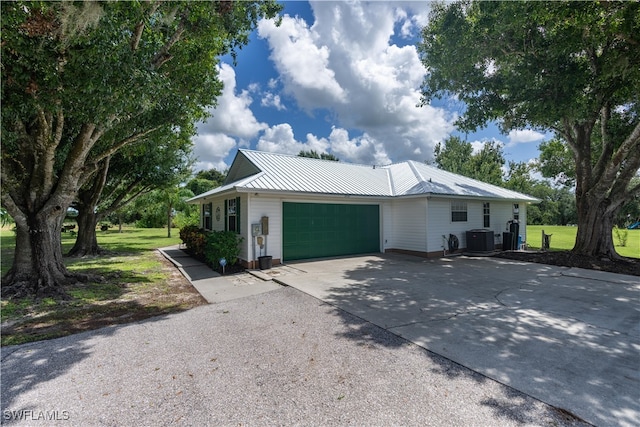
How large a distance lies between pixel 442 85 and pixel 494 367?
10.8 metres

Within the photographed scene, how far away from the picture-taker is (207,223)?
52.0 ft

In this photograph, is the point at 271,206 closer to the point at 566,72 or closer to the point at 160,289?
the point at 160,289

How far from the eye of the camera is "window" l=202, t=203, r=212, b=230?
1543 cm

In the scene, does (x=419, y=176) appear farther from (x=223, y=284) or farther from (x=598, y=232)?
(x=223, y=284)

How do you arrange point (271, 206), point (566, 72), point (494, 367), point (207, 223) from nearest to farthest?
point (494, 367) → point (566, 72) → point (271, 206) → point (207, 223)

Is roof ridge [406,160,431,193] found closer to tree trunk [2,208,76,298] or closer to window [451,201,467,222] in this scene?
window [451,201,467,222]

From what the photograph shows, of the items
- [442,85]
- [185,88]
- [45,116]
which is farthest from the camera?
[442,85]

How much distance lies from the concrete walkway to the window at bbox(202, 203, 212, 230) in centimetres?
544

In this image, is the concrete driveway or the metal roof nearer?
the concrete driveway

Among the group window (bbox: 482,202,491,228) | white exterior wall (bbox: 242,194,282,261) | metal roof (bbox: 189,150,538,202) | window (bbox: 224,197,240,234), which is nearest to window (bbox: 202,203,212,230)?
metal roof (bbox: 189,150,538,202)

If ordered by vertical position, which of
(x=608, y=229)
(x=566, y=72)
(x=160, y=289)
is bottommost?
(x=160, y=289)

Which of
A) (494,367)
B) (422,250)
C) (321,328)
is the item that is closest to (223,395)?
(321,328)

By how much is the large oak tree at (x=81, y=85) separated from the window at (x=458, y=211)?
10.4 metres

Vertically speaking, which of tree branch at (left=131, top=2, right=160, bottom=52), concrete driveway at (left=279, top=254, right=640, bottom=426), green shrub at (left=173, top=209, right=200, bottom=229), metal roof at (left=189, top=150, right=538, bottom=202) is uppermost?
tree branch at (left=131, top=2, right=160, bottom=52)
